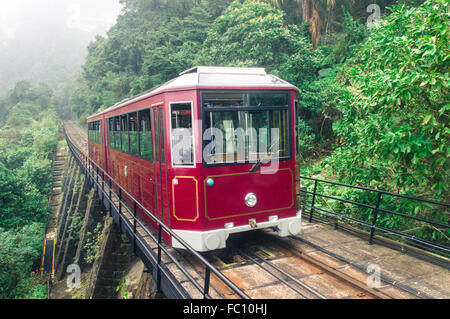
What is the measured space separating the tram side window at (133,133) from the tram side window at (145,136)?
15.2 inches

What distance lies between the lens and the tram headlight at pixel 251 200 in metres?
5.68

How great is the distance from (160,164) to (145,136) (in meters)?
1.06

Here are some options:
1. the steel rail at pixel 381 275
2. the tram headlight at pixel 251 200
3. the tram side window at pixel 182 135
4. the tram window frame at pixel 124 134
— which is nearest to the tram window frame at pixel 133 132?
the tram window frame at pixel 124 134

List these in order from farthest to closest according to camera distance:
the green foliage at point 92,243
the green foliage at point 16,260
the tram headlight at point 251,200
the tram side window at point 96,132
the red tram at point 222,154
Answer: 1. the green foliage at point 92,243
2. the green foliage at point 16,260
3. the tram side window at point 96,132
4. the tram headlight at point 251,200
5. the red tram at point 222,154

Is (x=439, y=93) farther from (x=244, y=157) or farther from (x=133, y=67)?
(x=133, y=67)

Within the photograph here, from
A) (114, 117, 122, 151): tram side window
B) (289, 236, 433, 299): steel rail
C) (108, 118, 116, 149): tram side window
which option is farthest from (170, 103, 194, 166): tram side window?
(108, 118, 116, 149): tram side window

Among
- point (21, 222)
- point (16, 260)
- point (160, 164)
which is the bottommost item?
point (16, 260)

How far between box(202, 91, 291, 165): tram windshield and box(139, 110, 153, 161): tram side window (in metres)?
1.56

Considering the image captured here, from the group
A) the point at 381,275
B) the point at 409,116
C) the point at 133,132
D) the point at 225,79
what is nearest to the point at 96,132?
the point at 133,132

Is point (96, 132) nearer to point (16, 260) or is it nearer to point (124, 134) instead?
point (124, 134)

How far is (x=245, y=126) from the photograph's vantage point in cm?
562

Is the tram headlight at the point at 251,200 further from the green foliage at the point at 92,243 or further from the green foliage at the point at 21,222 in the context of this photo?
the green foliage at the point at 92,243

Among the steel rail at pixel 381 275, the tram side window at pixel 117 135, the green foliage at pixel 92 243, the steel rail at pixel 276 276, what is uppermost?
the tram side window at pixel 117 135

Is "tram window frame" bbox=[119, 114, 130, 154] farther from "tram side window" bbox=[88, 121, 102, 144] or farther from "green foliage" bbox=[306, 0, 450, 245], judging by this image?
"green foliage" bbox=[306, 0, 450, 245]
